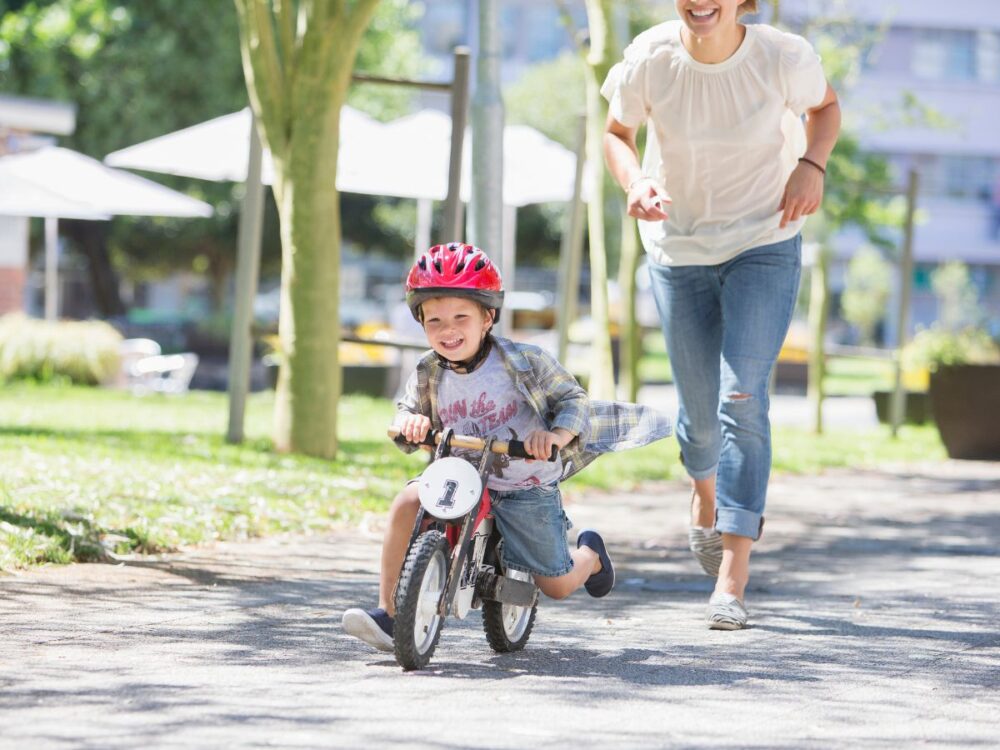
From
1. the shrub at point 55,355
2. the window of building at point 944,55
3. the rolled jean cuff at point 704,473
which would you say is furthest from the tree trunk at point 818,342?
the window of building at point 944,55

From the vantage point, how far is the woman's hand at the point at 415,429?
484cm

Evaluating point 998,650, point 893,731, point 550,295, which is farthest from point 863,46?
point 550,295

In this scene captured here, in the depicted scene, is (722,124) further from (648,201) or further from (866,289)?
(866,289)

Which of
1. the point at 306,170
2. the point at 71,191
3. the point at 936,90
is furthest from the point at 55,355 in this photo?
the point at 936,90

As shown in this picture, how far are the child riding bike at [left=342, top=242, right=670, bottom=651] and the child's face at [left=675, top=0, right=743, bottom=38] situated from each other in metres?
1.16

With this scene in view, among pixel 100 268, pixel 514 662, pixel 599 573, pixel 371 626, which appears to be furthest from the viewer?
pixel 100 268

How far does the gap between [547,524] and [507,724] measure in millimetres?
1152

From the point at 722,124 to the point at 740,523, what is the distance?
51.0 inches

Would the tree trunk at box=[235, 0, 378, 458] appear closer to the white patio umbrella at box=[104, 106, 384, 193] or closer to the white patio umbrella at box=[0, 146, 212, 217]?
the white patio umbrella at box=[104, 106, 384, 193]

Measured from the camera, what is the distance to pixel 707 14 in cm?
554

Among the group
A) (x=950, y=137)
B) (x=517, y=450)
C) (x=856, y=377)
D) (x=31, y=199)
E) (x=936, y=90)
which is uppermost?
(x=936, y=90)

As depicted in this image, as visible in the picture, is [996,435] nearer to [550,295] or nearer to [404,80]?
[404,80]

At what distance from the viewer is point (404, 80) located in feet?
32.9

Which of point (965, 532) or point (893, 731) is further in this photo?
point (965, 532)
